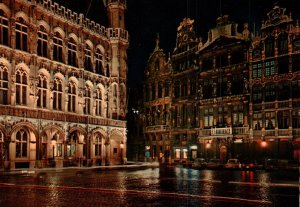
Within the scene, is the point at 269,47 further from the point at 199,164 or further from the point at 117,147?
the point at 117,147

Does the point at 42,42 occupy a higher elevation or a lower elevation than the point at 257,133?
higher

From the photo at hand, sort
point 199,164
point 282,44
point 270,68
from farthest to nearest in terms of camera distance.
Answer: point 270,68
point 282,44
point 199,164

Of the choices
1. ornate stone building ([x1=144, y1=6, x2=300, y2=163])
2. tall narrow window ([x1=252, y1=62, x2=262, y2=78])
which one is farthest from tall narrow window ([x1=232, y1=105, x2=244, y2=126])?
tall narrow window ([x1=252, y1=62, x2=262, y2=78])

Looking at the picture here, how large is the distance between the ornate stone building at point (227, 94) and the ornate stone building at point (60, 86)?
941 cm

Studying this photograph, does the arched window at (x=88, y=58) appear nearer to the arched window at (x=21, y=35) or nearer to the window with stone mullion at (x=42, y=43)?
the window with stone mullion at (x=42, y=43)

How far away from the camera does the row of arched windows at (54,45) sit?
38.2 metres

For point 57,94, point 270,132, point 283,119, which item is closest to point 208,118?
point 270,132

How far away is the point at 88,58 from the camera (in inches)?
1916

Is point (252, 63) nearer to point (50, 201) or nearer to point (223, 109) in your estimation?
point (223, 109)

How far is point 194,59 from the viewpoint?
2215 inches

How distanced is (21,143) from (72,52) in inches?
477

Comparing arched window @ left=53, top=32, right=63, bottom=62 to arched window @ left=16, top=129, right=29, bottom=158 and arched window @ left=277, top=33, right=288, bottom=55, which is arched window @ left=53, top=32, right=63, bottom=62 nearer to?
arched window @ left=16, top=129, right=29, bottom=158

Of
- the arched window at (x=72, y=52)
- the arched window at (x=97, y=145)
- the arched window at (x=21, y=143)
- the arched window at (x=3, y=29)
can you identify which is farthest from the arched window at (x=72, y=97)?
the arched window at (x=3, y=29)

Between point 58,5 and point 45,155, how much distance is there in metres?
15.3
